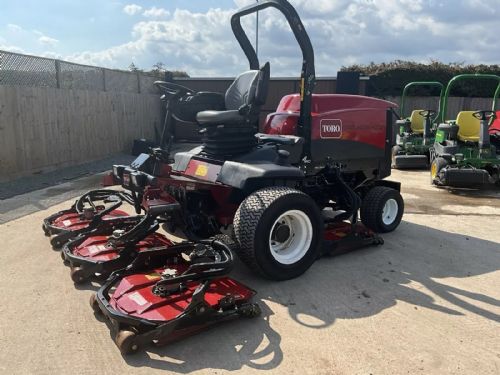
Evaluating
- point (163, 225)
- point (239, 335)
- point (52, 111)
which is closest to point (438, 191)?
point (163, 225)

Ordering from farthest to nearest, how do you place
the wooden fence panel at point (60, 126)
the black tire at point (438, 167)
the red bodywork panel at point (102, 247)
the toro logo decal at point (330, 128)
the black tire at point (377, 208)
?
the wooden fence panel at point (60, 126)
the black tire at point (438, 167)
the black tire at point (377, 208)
the toro logo decal at point (330, 128)
the red bodywork panel at point (102, 247)

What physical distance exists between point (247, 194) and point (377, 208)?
69.1 inches

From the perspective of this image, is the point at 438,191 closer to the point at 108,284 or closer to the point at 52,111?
the point at 108,284

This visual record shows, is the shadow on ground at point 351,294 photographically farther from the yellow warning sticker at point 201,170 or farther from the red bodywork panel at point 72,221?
the red bodywork panel at point 72,221

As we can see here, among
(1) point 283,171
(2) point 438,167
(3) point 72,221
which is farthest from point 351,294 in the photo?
(2) point 438,167

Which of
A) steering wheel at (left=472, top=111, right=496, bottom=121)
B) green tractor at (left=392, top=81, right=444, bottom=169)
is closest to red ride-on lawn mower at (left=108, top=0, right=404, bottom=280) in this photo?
steering wheel at (left=472, top=111, right=496, bottom=121)

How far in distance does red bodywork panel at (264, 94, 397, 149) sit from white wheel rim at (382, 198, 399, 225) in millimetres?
658

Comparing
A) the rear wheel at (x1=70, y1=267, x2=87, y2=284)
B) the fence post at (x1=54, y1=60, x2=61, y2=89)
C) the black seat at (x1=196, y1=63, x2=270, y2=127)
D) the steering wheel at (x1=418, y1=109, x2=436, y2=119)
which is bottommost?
the rear wheel at (x1=70, y1=267, x2=87, y2=284)

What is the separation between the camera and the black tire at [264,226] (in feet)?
10.8

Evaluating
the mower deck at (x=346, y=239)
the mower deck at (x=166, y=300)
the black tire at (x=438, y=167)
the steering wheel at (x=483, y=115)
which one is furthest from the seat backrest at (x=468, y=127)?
the mower deck at (x=166, y=300)

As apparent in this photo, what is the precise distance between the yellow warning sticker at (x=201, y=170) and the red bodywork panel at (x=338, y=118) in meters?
→ 0.96

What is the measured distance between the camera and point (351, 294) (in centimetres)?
333

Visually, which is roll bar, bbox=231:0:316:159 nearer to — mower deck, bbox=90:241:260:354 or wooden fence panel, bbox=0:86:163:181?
mower deck, bbox=90:241:260:354

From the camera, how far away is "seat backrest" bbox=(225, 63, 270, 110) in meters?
3.95
